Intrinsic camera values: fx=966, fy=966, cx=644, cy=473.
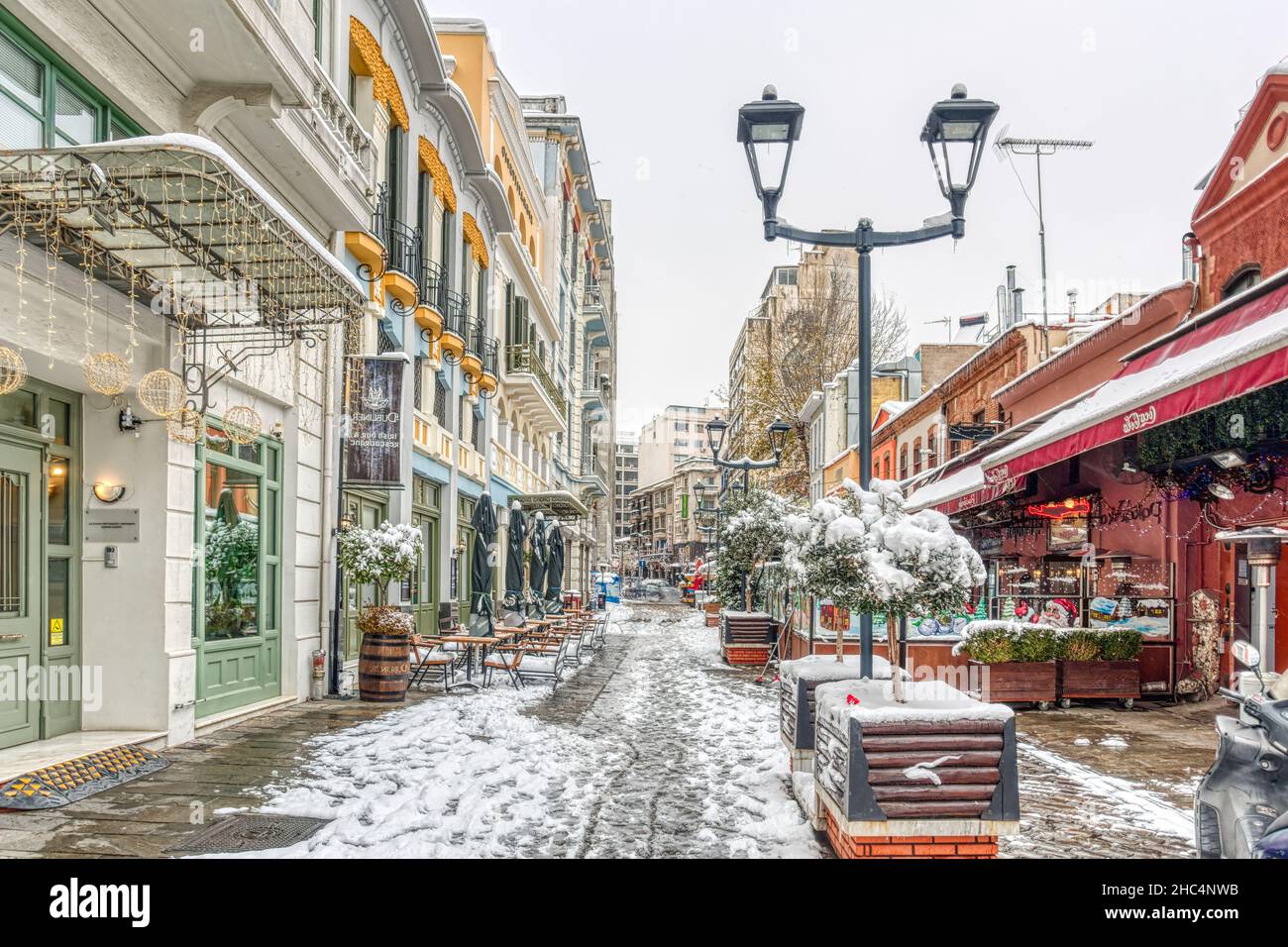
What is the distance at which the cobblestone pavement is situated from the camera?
5.73 m

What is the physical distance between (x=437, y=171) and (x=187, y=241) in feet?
35.8

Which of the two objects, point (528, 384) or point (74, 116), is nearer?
point (74, 116)

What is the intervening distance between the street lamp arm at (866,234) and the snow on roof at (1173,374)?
8.01 ft

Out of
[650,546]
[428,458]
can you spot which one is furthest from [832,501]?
[650,546]

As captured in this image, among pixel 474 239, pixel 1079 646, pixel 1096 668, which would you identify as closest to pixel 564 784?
pixel 1079 646

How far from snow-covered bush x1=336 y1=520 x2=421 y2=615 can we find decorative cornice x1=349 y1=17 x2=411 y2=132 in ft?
22.5

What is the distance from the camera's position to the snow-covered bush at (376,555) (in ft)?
38.2

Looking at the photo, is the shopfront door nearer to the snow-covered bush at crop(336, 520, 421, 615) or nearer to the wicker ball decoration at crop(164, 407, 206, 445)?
the wicker ball decoration at crop(164, 407, 206, 445)

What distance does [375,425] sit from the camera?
1238 cm

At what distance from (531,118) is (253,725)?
3350 cm

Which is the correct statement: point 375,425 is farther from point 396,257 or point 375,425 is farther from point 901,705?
point 901,705

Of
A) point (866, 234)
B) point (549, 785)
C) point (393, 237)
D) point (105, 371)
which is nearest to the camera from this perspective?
point (866, 234)
